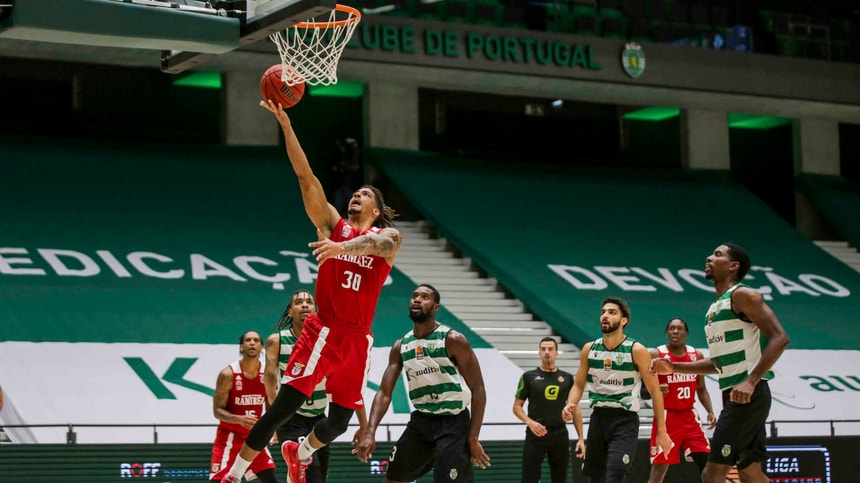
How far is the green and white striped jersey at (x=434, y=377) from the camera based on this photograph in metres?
9.93

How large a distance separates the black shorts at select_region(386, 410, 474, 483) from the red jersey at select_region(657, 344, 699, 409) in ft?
14.6

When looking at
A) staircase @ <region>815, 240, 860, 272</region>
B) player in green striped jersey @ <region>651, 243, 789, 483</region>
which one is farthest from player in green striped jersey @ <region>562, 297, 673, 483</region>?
staircase @ <region>815, 240, 860, 272</region>

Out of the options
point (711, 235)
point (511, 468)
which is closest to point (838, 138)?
A: point (711, 235)

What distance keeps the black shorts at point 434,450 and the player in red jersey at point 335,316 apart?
2.98ft

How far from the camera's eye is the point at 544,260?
75.0ft

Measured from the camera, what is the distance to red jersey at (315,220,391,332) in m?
8.70

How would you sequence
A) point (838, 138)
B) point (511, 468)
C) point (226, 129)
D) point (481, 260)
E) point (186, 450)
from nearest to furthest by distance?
point (186, 450) → point (511, 468) → point (481, 260) → point (226, 129) → point (838, 138)

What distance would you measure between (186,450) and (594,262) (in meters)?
10.9

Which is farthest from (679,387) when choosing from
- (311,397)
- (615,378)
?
(311,397)

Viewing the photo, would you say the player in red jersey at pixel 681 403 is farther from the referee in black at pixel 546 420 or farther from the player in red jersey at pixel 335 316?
the player in red jersey at pixel 335 316

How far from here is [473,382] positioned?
32.5 feet

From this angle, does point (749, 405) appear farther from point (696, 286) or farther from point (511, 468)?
point (696, 286)

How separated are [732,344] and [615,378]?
2310 mm

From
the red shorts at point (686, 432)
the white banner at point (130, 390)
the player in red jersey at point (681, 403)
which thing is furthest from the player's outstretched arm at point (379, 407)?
the white banner at point (130, 390)
